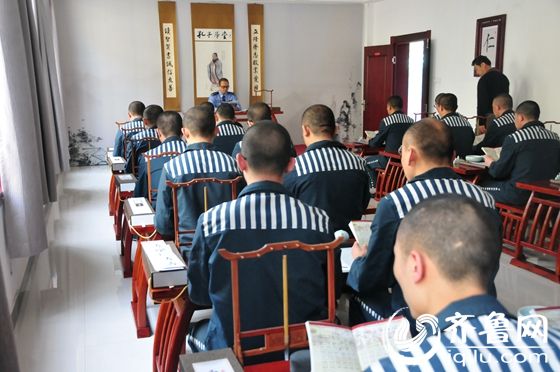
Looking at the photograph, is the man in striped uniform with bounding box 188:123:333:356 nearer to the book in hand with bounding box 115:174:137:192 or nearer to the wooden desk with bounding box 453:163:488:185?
the book in hand with bounding box 115:174:137:192

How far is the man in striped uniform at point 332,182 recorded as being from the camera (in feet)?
9.52

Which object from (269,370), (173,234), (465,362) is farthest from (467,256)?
(173,234)

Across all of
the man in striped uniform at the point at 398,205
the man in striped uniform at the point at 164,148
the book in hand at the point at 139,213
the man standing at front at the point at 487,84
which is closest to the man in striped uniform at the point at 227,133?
the man in striped uniform at the point at 164,148

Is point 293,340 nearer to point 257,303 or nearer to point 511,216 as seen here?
point 257,303

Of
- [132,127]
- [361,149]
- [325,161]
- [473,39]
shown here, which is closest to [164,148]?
[325,161]

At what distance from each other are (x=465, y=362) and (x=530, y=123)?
13.1ft

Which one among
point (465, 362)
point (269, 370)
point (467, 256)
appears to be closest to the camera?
point (465, 362)

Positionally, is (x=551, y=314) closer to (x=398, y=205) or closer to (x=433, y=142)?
(x=398, y=205)

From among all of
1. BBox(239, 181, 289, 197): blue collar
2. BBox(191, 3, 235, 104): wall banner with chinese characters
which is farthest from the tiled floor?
BBox(191, 3, 235, 104): wall banner with chinese characters

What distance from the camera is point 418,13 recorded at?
8.34 metres

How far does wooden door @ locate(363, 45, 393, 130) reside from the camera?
924 cm

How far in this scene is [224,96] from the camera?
8750 millimetres

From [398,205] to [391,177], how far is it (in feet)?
11.0

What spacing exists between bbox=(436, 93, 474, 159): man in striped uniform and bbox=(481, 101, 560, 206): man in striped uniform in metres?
1.00
